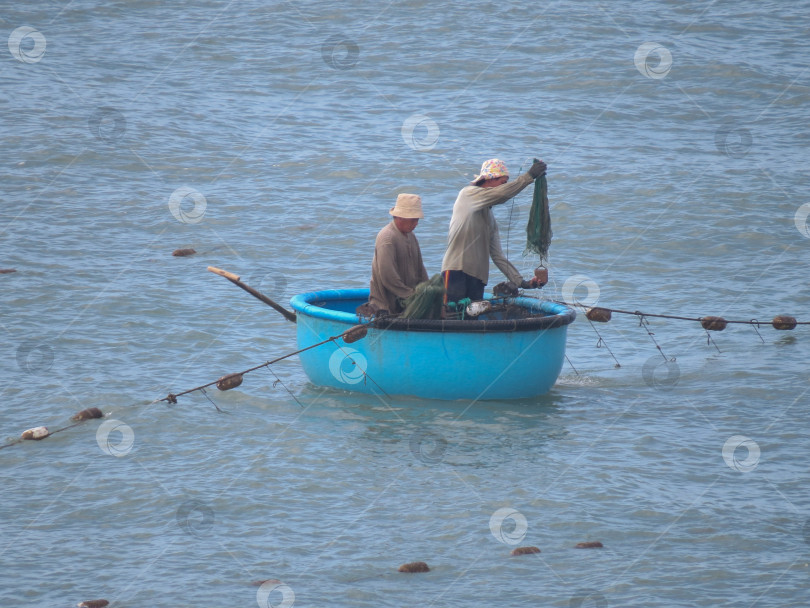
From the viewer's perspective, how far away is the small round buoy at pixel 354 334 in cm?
779

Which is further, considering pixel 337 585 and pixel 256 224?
pixel 256 224

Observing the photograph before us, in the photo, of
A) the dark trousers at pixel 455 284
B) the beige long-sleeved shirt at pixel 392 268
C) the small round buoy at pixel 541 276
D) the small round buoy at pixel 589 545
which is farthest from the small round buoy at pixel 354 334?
the small round buoy at pixel 589 545

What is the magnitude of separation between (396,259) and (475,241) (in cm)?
62

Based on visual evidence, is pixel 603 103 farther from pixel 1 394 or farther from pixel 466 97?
pixel 1 394

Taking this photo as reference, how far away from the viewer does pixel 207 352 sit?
944cm

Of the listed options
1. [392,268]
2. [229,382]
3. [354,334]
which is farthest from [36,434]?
[392,268]

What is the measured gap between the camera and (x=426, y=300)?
7.83 meters

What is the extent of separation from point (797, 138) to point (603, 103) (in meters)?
3.04

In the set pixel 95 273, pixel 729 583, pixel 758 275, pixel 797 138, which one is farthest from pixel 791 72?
pixel 729 583

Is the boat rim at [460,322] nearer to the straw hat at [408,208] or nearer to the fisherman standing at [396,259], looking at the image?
the fisherman standing at [396,259]

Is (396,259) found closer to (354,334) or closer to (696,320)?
(354,334)

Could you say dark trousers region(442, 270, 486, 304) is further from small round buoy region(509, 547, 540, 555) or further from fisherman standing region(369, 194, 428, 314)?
small round buoy region(509, 547, 540, 555)

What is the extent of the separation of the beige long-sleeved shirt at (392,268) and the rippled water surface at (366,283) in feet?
2.63

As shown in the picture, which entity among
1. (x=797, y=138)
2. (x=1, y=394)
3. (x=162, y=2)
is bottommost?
(x=1, y=394)
